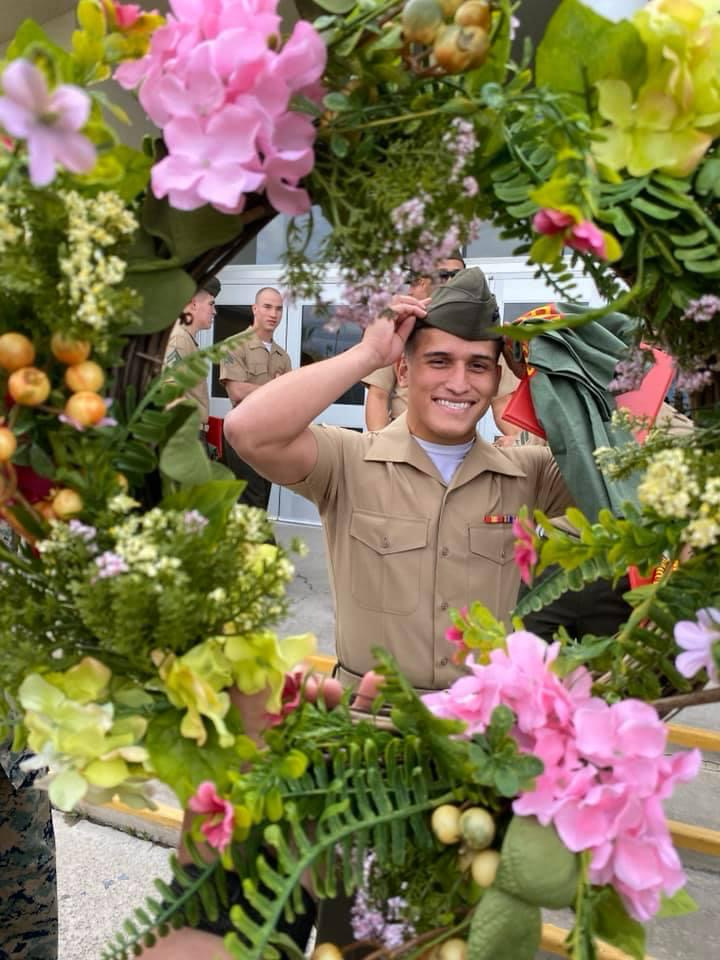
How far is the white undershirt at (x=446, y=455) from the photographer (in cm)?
166

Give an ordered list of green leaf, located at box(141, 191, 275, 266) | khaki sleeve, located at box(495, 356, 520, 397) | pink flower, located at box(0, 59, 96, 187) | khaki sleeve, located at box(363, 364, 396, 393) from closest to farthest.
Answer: pink flower, located at box(0, 59, 96, 187)
green leaf, located at box(141, 191, 275, 266)
khaki sleeve, located at box(495, 356, 520, 397)
khaki sleeve, located at box(363, 364, 396, 393)

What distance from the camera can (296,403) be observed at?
1.44 metres

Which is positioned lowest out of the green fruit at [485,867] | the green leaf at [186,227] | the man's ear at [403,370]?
the green fruit at [485,867]

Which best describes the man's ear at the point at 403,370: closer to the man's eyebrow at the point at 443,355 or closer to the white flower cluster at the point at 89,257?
the man's eyebrow at the point at 443,355

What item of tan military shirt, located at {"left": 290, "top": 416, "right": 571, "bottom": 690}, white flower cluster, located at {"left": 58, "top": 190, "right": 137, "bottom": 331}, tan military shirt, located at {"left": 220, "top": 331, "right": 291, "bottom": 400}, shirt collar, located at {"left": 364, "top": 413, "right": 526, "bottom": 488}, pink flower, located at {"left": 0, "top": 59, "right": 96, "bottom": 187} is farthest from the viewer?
tan military shirt, located at {"left": 220, "top": 331, "right": 291, "bottom": 400}

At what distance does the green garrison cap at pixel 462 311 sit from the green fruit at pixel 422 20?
0.89 metres

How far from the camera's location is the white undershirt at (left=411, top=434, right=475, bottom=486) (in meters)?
1.66

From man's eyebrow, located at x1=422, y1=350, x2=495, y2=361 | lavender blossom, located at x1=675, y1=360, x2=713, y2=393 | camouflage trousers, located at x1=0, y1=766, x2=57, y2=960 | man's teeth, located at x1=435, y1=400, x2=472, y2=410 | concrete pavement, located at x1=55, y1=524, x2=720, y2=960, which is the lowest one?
→ concrete pavement, located at x1=55, y1=524, x2=720, y2=960

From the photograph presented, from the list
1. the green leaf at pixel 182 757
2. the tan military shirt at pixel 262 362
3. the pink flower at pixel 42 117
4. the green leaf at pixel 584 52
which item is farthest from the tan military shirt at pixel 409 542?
the tan military shirt at pixel 262 362

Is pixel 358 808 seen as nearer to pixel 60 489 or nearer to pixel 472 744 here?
pixel 472 744

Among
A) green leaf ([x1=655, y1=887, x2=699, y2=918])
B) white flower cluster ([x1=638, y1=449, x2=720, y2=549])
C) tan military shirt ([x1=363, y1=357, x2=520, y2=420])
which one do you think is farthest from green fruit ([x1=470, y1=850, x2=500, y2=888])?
tan military shirt ([x1=363, y1=357, x2=520, y2=420])

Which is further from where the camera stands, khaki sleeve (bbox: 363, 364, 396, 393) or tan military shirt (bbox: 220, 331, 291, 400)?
tan military shirt (bbox: 220, 331, 291, 400)

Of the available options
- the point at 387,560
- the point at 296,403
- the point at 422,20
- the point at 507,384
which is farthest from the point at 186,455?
the point at 507,384

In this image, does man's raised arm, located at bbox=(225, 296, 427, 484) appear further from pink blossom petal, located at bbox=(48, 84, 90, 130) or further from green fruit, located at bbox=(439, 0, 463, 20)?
pink blossom petal, located at bbox=(48, 84, 90, 130)
